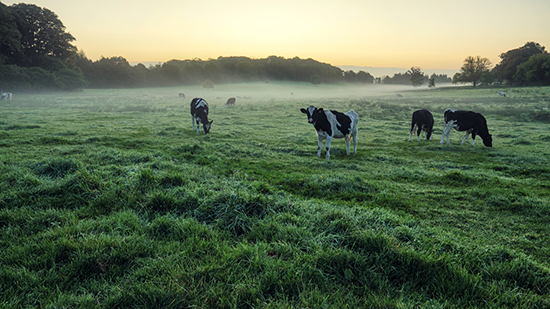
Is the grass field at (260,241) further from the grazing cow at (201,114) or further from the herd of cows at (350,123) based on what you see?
the grazing cow at (201,114)

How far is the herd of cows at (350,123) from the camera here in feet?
34.4

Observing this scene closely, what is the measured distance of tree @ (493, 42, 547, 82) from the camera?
7938 centimetres

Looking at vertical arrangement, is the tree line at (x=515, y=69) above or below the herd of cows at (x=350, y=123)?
above

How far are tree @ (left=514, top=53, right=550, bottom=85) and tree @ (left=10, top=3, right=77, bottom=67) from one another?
410ft

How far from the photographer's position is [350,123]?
10.9 metres

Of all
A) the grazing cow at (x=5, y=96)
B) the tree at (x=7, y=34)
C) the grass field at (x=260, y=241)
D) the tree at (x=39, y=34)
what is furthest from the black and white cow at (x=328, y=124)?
the tree at (x=39, y=34)

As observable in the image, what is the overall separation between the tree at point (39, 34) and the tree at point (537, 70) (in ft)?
410

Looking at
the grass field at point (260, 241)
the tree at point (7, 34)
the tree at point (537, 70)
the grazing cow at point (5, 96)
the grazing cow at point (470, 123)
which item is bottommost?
the grass field at point (260, 241)

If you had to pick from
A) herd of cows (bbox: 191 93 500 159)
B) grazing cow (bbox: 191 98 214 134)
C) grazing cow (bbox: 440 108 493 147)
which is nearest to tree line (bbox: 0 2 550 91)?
grazing cow (bbox: 191 98 214 134)

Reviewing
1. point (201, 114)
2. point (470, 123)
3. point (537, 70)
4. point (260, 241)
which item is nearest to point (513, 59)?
point (537, 70)

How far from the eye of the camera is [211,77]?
125812mm

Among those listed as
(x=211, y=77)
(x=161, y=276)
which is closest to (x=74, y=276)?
(x=161, y=276)

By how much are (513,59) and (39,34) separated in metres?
139

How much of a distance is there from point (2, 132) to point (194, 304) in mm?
15661
